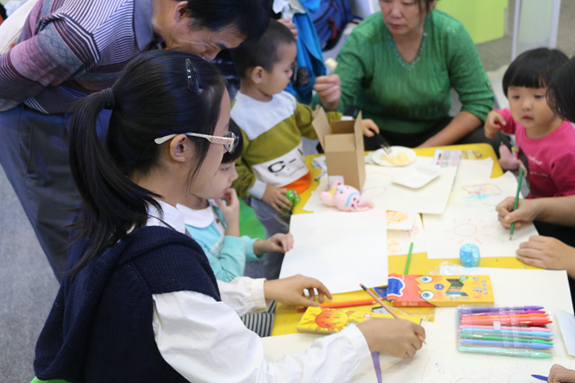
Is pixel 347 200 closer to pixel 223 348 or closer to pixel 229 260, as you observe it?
pixel 229 260

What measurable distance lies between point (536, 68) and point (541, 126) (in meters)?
0.18

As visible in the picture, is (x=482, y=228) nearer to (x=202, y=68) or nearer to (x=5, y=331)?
(x=202, y=68)

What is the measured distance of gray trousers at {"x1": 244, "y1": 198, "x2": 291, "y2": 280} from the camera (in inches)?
66.3

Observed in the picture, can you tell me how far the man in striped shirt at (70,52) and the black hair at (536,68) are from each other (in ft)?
2.49

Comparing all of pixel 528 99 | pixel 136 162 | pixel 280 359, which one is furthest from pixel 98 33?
pixel 528 99

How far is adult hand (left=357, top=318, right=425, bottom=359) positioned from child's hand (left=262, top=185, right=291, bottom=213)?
713 mm

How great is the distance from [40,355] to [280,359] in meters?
0.42

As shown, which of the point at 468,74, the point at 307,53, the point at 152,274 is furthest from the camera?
the point at 307,53

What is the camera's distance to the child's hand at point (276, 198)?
1.55 meters

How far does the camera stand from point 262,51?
5.08 ft

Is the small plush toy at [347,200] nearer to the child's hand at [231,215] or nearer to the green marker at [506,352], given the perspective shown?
the child's hand at [231,215]

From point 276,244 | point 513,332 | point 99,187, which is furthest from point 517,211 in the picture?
point 99,187

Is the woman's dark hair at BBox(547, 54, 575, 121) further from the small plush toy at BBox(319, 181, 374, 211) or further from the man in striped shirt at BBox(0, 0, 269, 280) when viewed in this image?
the man in striped shirt at BBox(0, 0, 269, 280)

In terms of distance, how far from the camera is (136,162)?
848 mm
